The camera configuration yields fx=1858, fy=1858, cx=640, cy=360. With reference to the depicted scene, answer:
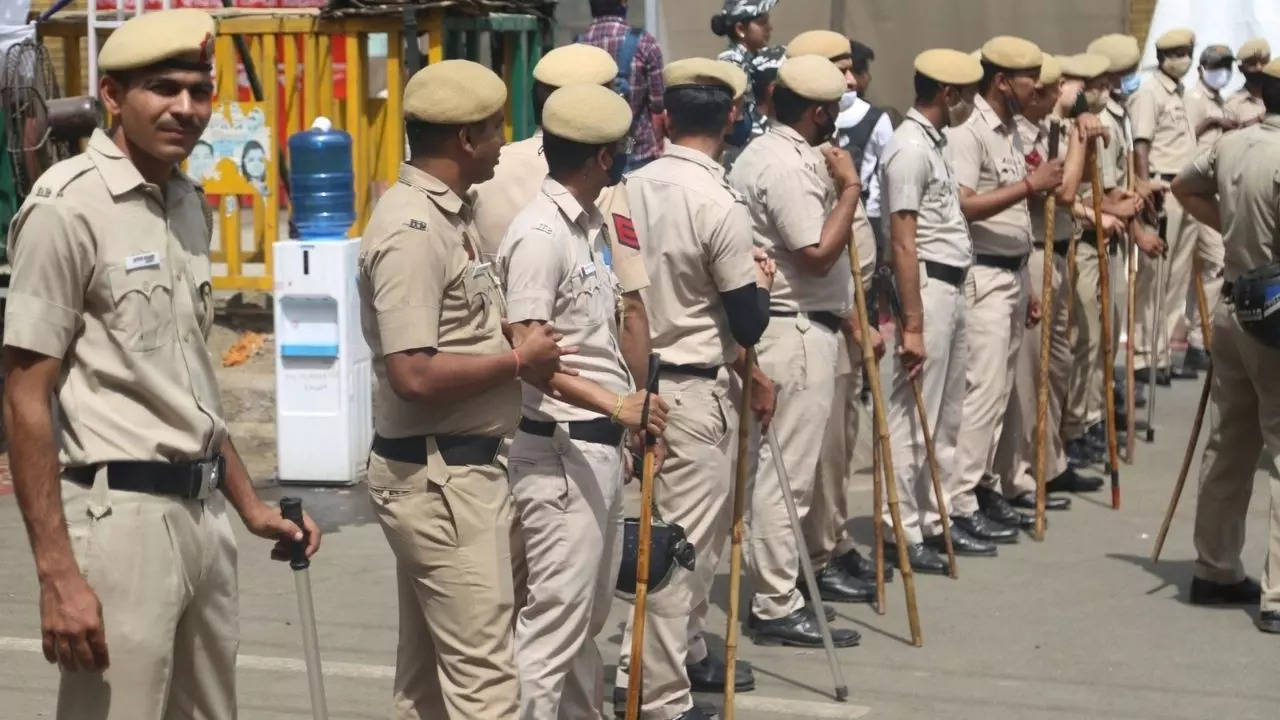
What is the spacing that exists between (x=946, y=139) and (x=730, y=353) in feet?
8.70

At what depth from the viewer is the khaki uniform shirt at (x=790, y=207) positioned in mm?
7051

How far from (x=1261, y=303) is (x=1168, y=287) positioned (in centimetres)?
692

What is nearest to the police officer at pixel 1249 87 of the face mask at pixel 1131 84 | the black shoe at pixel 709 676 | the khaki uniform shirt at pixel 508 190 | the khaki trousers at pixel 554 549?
the face mask at pixel 1131 84

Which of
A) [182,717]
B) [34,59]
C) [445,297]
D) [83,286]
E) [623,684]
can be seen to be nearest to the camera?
[83,286]

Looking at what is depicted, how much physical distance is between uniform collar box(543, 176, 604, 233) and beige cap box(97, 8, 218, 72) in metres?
1.33

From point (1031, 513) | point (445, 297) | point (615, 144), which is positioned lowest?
point (1031, 513)

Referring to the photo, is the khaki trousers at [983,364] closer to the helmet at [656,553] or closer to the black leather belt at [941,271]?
the black leather belt at [941,271]

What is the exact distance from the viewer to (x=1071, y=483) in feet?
33.7

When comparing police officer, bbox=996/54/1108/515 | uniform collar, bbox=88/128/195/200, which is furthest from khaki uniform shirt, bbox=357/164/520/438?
police officer, bbox=996/54/1108/515

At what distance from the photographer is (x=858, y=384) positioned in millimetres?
8219

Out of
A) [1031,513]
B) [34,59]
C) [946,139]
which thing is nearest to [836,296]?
[946,139]

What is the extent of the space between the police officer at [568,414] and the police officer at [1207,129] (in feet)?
28.5

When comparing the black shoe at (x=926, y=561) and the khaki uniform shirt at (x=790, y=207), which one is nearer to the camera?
the khaki uniform shirt at (x=790, y=207)

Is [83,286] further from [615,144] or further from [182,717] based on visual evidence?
[615,144]
